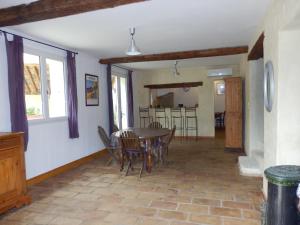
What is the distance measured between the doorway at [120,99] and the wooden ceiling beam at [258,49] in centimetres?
396

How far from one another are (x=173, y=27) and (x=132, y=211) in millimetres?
2705

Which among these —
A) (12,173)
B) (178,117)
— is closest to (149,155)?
(12,173)

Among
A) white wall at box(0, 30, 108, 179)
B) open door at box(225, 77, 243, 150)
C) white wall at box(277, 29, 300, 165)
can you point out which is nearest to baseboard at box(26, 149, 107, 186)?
white wall at box(0, 30, 108, 179)

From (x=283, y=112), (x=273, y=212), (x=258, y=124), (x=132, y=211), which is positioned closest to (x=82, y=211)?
(x=132, y=211)

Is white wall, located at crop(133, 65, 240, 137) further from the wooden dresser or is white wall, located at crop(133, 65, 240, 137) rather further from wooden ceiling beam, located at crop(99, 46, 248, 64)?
the wooden dresser

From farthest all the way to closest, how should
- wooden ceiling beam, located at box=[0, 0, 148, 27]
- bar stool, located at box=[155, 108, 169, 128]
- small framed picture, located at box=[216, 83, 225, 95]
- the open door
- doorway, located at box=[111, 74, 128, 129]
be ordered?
small framed picture, located at box=[216, 83, 225, 95]
bar stool, located at box=[155, 108, 169, 128]
doorway, located at box=[111, 74, 128, 129]
the open door
wooden ceiling beam, located at box=[0, 0, 148, 27]

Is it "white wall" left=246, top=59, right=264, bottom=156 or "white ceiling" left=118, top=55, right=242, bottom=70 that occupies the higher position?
"white ceiling" left=118, top=55, right=242, bottom=70

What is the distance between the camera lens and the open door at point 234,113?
569 centimetres

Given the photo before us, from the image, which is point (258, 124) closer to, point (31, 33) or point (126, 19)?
point (126, 19)

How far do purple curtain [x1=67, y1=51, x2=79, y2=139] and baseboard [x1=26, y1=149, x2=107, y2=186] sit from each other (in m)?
0.61

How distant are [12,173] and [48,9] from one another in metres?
2.02

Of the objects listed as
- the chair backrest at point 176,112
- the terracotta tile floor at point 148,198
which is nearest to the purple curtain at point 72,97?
the terracotta tile floor at point 148,198

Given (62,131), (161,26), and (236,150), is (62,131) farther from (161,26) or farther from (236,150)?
(236,150)

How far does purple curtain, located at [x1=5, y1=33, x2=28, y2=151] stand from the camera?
3.39m
